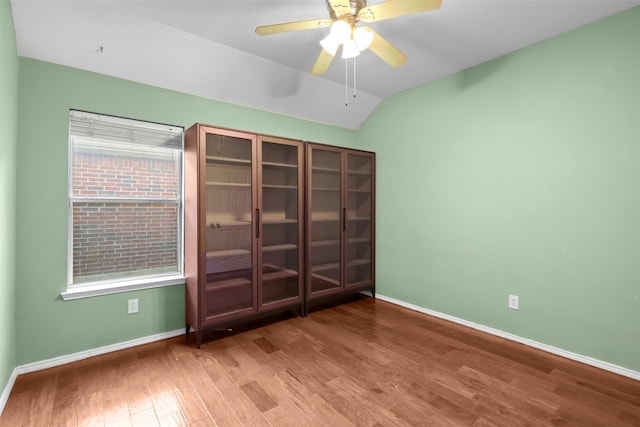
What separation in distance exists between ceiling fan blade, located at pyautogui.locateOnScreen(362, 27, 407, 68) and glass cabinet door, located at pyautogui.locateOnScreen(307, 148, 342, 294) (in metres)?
1.36

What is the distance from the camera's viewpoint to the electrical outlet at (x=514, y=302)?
2.67m

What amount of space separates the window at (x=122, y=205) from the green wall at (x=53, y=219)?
9 centimetres

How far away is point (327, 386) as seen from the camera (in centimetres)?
201

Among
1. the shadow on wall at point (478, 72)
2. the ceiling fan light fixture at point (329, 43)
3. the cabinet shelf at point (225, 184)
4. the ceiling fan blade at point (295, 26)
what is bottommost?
the cabinet shelf at point (225, 184)

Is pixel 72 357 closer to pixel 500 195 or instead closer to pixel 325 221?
pixel 325 221

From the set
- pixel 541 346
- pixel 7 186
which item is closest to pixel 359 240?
pixel 541 346

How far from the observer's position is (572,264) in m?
2.38

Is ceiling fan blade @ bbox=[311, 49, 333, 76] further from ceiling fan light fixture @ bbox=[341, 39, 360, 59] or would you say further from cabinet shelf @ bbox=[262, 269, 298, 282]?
cabinet shelf @ bbox=[262, 269, 298, 282]

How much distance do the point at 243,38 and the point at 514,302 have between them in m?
3.25

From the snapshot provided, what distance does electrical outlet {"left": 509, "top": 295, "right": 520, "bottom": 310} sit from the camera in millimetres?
2674

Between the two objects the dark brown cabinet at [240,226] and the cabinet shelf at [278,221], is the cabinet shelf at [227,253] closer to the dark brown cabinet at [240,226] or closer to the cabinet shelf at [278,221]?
the dark brown cabinet at [240,226]

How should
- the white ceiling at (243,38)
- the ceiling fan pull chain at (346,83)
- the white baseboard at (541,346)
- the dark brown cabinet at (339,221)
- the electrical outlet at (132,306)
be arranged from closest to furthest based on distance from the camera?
the white ceiling at (243,38) → the white baseboard at (541,346) → the electrical outlet at (132,306) → the ceiling fan pull chain at (346,83) → the dark brown cabinet at (339,221)


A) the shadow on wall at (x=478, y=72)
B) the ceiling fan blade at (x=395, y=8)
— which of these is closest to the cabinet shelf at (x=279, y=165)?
the ceiling fan blade at (x=395, y=8)

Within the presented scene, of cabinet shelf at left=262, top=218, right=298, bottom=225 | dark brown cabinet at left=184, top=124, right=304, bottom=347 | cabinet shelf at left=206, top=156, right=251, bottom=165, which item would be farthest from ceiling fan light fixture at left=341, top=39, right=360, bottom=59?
cabinet shelf at left=262, top=218, right=298, bottom=225
